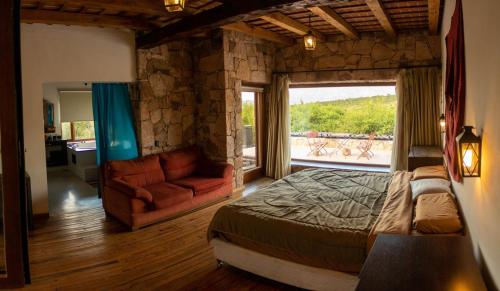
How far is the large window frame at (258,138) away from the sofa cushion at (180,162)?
1.36 metres

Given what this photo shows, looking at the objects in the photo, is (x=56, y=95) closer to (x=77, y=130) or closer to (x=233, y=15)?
(x=77, y=130)

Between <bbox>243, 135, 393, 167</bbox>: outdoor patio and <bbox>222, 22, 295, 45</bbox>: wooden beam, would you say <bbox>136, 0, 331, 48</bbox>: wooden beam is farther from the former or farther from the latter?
<bbox>243, 135, 393, 167</bbox>: outdoor patio

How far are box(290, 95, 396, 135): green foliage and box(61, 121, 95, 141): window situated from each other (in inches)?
238

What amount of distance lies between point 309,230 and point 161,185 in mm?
3016

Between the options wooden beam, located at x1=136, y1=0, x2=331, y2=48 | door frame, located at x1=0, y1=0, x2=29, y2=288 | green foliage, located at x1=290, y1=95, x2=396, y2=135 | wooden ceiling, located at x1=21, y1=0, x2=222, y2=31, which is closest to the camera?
door frame, located at x1=0, y1=0, x2=29, y2=288

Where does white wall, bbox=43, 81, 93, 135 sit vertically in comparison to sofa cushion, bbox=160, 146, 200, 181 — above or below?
above

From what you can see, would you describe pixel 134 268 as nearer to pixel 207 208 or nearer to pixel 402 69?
pixel 207 208

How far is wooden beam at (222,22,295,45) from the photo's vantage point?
546cm

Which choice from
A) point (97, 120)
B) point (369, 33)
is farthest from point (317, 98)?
point (97, 120)

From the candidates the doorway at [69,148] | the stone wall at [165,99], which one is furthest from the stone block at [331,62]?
the doorway at [69,148]

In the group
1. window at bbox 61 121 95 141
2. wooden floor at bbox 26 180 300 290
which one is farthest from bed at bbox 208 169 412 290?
window at bbox 61 121 95 141

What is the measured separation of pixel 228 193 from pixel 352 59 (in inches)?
130

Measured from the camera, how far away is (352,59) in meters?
6.41

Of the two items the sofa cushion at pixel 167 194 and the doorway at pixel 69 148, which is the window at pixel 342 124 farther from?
the doorway at pixel 69 148
